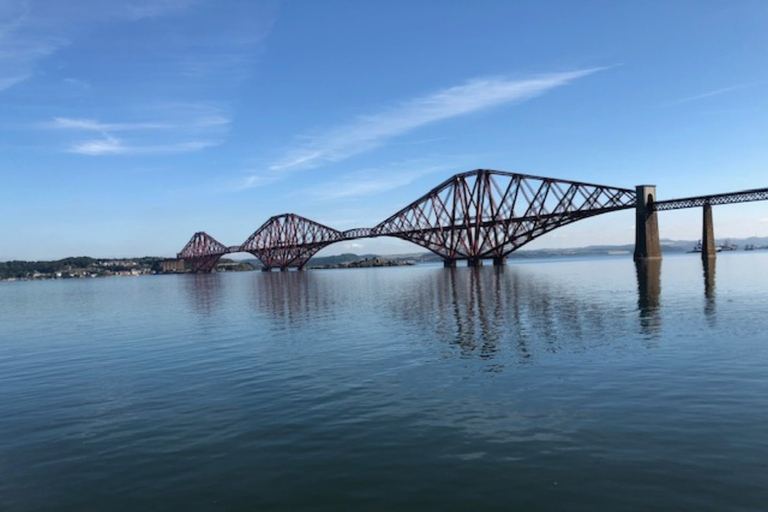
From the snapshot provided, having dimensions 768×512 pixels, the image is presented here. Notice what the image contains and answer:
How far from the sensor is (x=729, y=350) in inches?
800

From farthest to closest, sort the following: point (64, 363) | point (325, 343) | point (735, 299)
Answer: point (735, 299) < point (325, 343) < point (64, 363)

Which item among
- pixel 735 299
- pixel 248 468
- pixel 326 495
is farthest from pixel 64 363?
pixel 735 299

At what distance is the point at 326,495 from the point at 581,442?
5.73 meters

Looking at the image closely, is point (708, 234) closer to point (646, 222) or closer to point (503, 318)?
point (646, 222)

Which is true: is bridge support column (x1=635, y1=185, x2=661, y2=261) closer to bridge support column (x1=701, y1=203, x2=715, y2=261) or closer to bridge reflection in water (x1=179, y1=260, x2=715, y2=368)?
bridge support column (x1=701, y1=203, x2=715, y2=261)

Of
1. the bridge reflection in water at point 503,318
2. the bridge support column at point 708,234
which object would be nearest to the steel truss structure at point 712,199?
the bridge support column at point 708,234

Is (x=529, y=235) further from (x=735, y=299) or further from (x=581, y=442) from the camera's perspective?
(x=581, y=442)

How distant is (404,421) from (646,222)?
12043cm

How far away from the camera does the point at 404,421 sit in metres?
13.5

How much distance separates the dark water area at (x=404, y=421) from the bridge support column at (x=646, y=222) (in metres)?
97.8

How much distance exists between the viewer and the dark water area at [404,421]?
946 centimetres

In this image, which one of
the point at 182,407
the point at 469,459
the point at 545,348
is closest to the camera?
the point at 469,459

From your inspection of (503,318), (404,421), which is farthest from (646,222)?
(404,421)

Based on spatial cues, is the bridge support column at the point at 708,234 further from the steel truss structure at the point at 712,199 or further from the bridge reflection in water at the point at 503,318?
the bridge reflection in water at the point at 503,318
